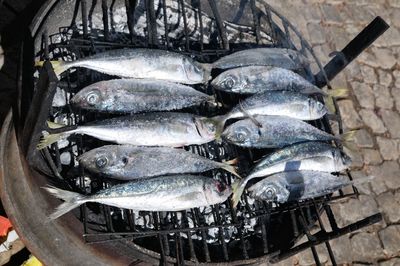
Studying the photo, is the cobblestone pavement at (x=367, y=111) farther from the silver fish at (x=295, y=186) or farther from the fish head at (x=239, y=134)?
the fish head at (x=239, y=134)

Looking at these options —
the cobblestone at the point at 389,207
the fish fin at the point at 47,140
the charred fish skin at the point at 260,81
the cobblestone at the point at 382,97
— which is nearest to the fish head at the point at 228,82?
the charred fish skin at the point at 260,81

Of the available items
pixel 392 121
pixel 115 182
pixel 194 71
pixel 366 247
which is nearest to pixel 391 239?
pixel 366 247

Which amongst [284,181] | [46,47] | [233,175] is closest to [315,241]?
Result: [284,181]

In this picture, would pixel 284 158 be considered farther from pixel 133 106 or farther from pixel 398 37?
pixel 398 37

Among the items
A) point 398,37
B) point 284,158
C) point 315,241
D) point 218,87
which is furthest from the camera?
point 398,37

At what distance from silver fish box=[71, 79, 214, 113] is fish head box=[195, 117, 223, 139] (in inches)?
13.0

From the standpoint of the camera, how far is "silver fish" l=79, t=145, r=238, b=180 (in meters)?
3.50

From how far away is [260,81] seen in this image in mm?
4445

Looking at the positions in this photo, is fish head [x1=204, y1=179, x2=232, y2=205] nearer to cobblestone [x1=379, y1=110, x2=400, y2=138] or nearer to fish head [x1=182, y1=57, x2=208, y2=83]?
fish head [x1=182, y1=57, x2=208, y2=83]

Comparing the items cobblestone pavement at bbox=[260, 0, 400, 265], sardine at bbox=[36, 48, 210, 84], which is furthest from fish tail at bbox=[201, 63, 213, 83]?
cobblestone pavement at bbox=[260, 0, 400, 265]

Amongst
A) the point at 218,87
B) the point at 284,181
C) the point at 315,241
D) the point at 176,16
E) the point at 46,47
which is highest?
the point at 176,16

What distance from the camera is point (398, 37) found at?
764cm

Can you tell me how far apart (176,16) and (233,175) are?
2.01 metres

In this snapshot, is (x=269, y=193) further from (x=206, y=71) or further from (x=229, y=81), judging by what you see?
(x=206, y=71)
